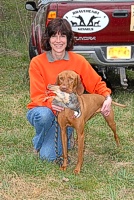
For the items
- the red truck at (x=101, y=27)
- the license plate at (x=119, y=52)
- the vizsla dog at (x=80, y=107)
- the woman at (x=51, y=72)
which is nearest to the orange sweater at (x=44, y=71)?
the woman at (x=51, y=72)

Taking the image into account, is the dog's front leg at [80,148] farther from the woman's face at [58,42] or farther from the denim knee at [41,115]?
the woman's face at [58,42]

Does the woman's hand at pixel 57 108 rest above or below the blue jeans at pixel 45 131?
above

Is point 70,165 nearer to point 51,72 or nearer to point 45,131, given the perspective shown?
point 45,131

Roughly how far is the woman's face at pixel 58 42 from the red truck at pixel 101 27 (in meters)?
1.87

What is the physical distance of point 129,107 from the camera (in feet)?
20.6

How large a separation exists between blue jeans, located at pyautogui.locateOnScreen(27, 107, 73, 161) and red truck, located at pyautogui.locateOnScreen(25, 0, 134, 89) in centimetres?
188

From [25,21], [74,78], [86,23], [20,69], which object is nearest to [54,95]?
[74,78]

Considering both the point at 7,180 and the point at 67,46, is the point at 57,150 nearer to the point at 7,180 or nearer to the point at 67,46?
the point at 7,180

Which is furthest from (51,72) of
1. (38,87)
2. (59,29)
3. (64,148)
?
(64,148)

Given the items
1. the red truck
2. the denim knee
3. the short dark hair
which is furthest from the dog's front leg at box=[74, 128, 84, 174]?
the red truck

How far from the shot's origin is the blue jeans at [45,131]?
4.27 metres

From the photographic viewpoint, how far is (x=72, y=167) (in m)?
4.35

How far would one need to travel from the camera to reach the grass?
382 centimetres

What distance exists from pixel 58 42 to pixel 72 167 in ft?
3.67
